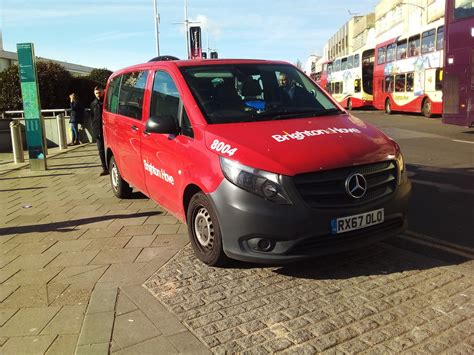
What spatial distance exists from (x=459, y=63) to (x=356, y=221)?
37.6 feet

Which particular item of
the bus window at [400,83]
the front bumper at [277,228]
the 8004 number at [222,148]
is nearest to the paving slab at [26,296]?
the front bumper at [277,228]

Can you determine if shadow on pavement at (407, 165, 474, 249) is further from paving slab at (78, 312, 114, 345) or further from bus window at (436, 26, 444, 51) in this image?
bus window at (436, 26, 444, 51)

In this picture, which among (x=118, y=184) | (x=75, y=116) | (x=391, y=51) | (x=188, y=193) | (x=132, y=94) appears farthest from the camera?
(x=391, y=51)

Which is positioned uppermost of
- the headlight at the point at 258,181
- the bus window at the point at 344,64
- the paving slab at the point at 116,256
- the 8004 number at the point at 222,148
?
the bus window at the point at 344,64

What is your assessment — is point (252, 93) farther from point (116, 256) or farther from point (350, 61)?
point (350, 61)

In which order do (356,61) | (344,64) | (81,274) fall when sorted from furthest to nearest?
(344,64)
(356,61)
(81,274)

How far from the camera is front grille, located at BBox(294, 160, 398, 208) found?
3701 mm

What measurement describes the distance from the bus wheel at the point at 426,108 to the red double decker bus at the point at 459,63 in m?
8.29

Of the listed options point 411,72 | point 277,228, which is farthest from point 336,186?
point 411,72

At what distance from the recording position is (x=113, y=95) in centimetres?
720

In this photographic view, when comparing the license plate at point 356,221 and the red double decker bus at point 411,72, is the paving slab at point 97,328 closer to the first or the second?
the license plate at point 356,221

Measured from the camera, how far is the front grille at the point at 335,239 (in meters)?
3.77

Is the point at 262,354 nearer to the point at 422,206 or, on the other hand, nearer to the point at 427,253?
the point at 427,253

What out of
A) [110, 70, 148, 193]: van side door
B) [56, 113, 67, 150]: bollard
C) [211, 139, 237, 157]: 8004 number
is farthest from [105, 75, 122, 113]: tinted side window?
[56, 113, 67, 150]: bollard
